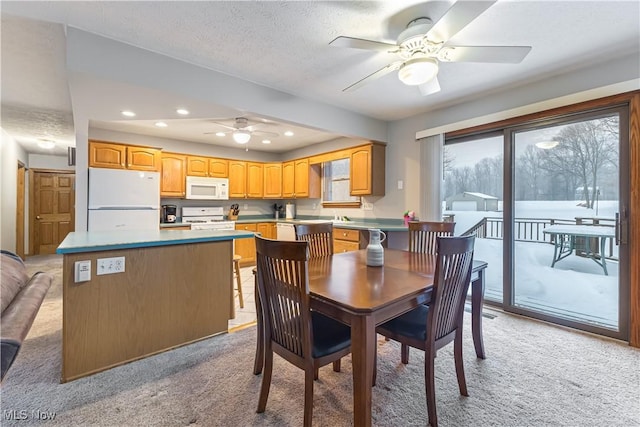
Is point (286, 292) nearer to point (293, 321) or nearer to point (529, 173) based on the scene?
point (293, 321)

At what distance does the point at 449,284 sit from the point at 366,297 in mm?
548

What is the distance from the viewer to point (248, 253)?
17.4 ft

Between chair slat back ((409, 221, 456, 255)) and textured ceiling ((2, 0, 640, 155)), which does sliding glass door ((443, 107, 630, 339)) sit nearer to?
textured ceiling ((2, 0, 640, 155))

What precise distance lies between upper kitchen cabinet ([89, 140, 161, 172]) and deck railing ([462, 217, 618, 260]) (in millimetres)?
4736

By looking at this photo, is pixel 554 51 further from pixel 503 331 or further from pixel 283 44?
pixel 503 331

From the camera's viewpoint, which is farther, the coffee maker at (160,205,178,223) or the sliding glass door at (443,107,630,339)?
the coffee maker at (160,205,178,223)

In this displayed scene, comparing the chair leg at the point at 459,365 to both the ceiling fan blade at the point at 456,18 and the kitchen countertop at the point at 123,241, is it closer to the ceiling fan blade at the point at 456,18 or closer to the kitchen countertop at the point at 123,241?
the kitchen countertop at the point at 123,241

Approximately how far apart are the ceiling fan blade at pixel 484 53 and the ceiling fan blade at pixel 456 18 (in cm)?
12

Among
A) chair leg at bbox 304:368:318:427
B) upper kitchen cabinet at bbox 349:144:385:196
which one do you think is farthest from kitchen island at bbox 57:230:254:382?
upper kitchen cabinet at bbox 349:144:385:196

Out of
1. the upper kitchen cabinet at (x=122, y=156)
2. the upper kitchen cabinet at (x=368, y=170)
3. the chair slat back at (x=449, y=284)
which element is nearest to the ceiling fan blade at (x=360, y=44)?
the chair slat back at (x=449, y=284)

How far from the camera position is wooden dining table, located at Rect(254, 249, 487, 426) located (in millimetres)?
1232

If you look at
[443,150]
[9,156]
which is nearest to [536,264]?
[443,150]

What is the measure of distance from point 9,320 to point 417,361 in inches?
88.5

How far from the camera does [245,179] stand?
5.71 meters
